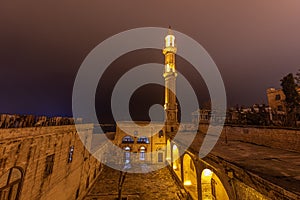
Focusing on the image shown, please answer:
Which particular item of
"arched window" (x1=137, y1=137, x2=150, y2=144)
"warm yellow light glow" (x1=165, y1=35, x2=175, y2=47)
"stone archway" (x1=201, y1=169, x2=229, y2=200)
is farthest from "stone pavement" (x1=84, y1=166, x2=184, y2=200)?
"warm yellow light glow" (x1=165, y1=35, x2=175, y2=47)

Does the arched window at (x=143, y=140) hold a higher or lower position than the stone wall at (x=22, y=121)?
lower

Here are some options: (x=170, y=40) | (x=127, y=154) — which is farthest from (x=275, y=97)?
(x=127, y=154)

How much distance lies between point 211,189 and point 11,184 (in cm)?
997

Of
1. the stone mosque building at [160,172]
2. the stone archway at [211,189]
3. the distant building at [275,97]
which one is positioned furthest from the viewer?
the distant building at [275,97]

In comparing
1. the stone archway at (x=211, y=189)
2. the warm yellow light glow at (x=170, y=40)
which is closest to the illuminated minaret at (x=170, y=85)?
the warm yellow light glow at (x=170, y=40)

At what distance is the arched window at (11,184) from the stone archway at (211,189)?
880 centimetres

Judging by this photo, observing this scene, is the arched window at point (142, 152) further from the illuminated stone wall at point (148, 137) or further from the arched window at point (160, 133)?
the arched window at point (160, 133)

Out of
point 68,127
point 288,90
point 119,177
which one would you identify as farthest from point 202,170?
point 288,90

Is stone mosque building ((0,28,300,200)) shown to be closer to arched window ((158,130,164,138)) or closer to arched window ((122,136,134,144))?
arched window ((122,136,134,144))

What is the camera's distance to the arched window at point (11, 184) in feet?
16.4

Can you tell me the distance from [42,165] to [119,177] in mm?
13314

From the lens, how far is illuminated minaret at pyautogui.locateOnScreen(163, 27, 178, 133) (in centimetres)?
2479

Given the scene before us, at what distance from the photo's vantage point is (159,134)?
27.7m

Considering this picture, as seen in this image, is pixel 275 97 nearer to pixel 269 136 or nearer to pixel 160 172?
pixel 269 136
